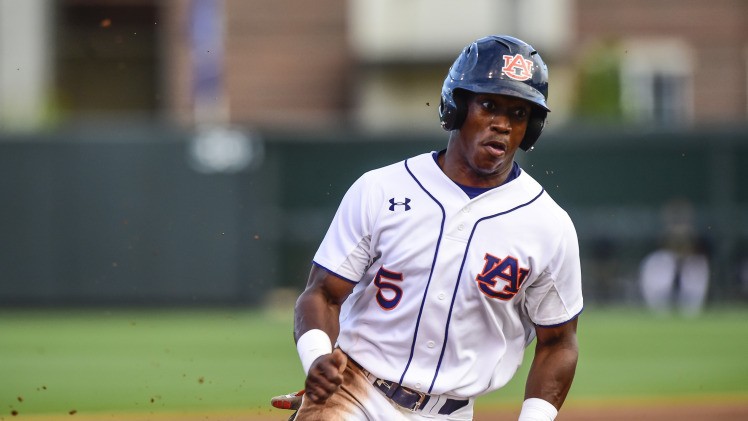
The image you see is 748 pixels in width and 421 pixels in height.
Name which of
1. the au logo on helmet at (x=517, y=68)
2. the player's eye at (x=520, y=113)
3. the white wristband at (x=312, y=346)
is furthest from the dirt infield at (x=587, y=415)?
the au logo on helmet at (x=517, y=68)

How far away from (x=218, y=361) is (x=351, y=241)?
29.2ft

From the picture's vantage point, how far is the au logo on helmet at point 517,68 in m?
4.19

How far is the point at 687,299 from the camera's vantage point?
19750 millimetres

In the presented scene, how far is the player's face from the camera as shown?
422 centimetres

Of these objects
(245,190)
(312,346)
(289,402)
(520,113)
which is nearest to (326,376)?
(312,346)

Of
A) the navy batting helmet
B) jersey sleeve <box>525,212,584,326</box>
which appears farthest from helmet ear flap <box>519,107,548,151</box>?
jersey sleeve <box>525,212,584,326</box>

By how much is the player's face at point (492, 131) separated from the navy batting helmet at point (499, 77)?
0.04 metres

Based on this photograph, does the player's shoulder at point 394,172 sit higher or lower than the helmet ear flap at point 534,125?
lower

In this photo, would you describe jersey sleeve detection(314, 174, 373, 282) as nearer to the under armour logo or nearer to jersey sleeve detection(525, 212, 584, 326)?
the under armour logo

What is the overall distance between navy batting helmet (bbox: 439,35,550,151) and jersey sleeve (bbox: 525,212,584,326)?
0.40 meters

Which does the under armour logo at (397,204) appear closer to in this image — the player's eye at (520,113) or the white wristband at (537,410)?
the player's eye at (520,113)

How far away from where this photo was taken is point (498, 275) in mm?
4195

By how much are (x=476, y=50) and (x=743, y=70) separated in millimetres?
24292

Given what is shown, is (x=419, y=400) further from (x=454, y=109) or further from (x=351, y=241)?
(x=454, y=109)
